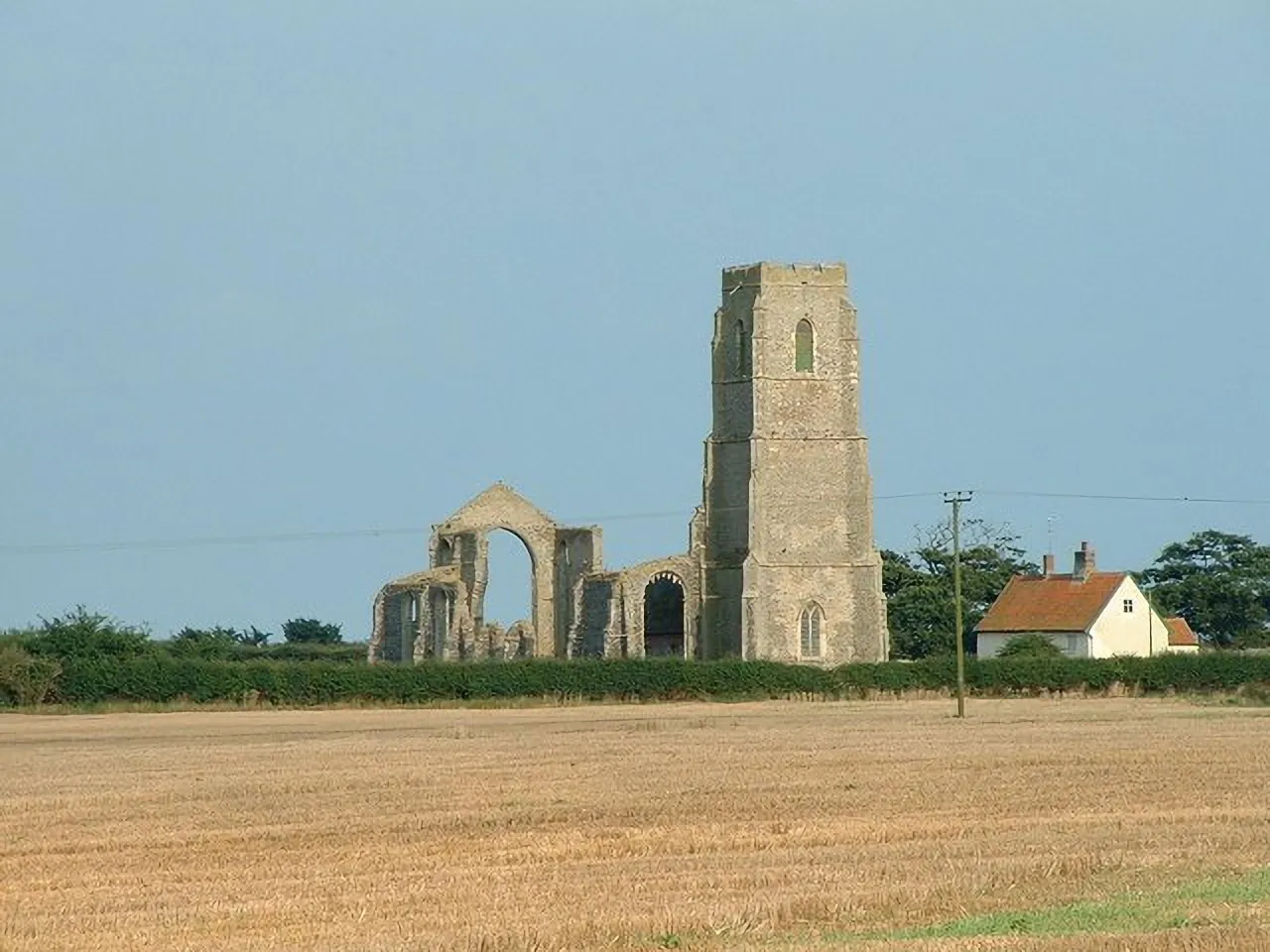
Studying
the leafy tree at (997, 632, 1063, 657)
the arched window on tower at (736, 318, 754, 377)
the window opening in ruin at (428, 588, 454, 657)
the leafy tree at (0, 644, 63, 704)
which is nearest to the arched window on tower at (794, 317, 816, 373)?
the arched window on tower at (736, 318, 754, 377)

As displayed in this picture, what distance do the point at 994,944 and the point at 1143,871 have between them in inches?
181

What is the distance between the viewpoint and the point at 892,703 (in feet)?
224

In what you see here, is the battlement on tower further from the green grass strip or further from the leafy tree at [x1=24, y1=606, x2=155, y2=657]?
the green grass strip

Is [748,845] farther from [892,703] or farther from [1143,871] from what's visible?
[892,703]

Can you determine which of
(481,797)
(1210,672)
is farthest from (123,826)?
(1210,672)

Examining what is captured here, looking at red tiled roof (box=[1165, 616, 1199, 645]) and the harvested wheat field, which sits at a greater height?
red tiled roof (box=[1165, 616, 1199, 645])

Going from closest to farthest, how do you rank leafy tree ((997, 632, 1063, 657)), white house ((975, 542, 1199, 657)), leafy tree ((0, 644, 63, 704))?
leafy tree ((0, 644, 63, 704)), leafy tree ((997, 632, 1063, 657)), white house ((975, 542, 1199, 657))

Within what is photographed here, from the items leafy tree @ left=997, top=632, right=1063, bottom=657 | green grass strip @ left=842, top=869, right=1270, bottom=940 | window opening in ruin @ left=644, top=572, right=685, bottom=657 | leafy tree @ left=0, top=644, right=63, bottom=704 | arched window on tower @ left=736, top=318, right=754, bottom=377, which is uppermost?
arched window on tower @ left=736, top=318, right=754, bottom=377

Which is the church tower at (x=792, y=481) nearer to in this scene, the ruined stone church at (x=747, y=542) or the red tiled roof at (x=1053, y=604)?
the ruined stone church at (x=747, y=542)

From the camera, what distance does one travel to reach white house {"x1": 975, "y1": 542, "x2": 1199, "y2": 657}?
95562 millimetres

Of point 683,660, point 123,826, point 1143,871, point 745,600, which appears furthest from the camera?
point 745,600

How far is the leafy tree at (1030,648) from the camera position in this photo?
279ft

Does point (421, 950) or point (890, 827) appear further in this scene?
point (890, 827)

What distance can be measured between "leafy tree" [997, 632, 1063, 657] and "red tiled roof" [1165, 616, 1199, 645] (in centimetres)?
1528
